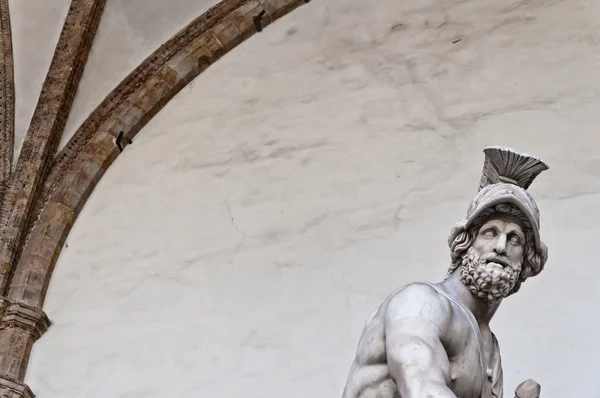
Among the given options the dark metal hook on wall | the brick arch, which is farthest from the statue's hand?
the dark metal hook on wall

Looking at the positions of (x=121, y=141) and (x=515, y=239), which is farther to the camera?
(x=121, y=141)

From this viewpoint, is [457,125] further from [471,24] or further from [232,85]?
[232,85]

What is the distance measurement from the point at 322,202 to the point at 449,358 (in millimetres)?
3842

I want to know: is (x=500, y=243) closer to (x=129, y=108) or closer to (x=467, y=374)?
(x=467, y=374)

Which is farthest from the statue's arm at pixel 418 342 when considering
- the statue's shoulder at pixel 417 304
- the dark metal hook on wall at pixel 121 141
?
the dark metal hook on wall at pixel 121 141

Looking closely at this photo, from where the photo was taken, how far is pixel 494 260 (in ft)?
13.8

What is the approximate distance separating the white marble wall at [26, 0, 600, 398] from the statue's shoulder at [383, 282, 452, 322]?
2670mm

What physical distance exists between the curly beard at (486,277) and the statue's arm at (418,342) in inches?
8.0

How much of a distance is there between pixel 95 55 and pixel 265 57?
1014mm

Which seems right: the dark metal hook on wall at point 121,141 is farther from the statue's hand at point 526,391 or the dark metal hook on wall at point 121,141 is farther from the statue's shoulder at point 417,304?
the statue's hand at point 526,391

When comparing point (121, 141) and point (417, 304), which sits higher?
point (121, 141)

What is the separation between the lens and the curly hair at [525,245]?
4219 mm

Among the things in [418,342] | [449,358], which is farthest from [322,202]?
[418,342]

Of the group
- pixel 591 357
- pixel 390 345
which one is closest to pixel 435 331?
pixel 390 345
